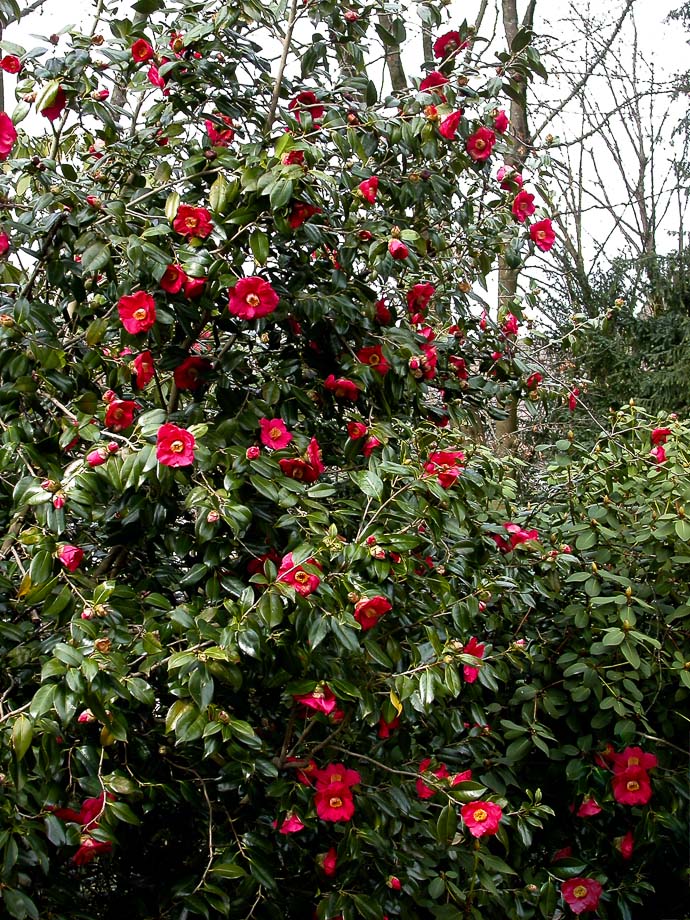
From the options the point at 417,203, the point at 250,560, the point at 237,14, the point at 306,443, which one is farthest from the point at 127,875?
the point at 237,14

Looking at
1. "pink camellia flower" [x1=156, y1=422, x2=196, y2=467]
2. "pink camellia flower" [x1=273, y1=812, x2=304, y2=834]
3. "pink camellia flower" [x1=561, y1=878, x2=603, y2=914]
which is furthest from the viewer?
"pink camellia flower" [x1=561, y1=878, x2=603, y2=914]

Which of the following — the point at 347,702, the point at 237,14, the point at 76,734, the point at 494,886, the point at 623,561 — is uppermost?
the point at 237,14

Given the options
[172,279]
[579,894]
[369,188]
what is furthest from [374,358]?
[579,894]

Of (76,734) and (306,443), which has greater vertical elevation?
(306,443)

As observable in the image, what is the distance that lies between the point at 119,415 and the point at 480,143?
0.90 metres

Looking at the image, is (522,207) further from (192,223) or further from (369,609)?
(369,609)

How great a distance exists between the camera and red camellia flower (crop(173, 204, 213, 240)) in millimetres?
1585

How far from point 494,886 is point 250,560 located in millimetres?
809

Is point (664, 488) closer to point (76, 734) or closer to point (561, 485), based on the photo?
point (561, 485)

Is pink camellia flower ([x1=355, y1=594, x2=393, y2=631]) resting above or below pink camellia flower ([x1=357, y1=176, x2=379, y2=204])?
below

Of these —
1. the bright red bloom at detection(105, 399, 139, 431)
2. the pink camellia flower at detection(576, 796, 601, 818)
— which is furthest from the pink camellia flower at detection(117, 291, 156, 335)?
the pink camellia flower at detection(576, 796, 601, 818)

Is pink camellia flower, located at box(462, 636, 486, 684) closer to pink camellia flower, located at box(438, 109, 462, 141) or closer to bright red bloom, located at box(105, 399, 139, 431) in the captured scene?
bright red bloom, located at box(105, 399, 139, 431)

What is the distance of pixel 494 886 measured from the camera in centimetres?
185

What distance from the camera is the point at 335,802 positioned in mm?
1649
